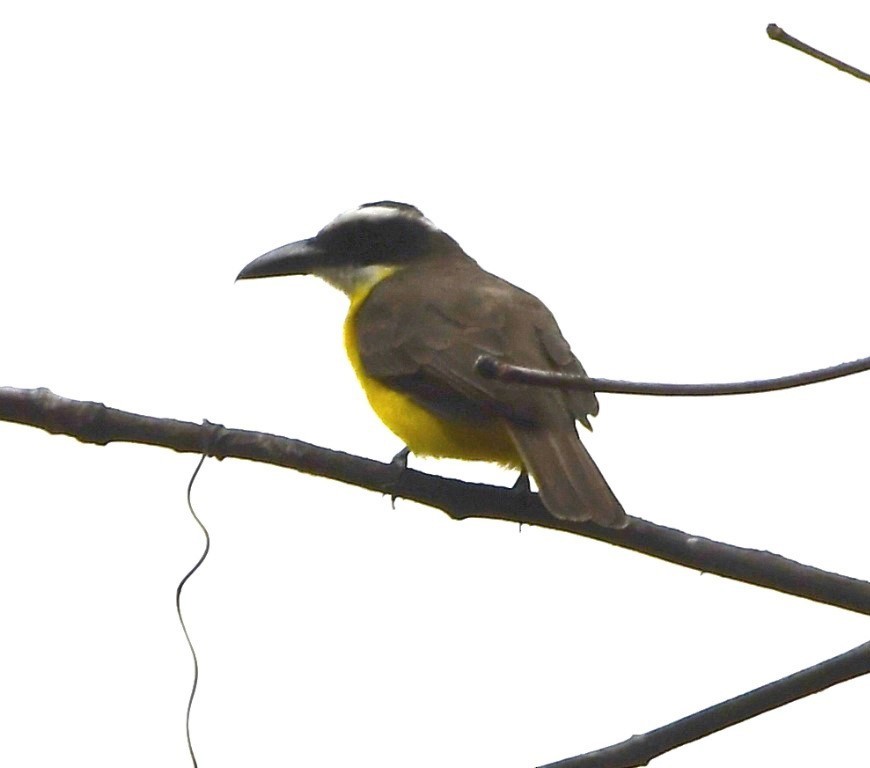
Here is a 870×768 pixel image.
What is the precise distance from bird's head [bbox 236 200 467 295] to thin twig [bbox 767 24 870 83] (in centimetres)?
283

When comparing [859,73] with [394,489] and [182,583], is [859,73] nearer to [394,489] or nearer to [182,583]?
[394,489]

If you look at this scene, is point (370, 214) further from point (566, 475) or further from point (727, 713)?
point (727, 713)

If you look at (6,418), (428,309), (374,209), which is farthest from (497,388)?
(374,209)

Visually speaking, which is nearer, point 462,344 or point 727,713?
point 727,713

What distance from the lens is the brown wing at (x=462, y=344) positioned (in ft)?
11.6

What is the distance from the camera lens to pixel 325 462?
9.38 feet

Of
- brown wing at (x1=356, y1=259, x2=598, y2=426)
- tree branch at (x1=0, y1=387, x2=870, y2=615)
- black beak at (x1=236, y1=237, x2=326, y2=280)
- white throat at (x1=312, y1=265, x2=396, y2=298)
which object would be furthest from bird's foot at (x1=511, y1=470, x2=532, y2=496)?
black beak at (x1=236, y1=237, x2=326, y2=280)

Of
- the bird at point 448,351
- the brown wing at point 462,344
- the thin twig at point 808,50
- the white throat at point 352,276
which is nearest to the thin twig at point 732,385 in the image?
the thin twig at point 808,50

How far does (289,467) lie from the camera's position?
9.20 ft

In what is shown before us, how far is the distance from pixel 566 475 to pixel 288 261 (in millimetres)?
1655

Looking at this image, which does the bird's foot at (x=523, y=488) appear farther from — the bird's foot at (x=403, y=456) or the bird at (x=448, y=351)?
the bird's foot at (x=403, y=456)

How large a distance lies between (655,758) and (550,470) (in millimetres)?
1005

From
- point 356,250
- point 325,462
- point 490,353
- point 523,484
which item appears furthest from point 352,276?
point 325,462

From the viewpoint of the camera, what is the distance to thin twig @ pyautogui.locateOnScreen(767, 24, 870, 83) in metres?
1.92
